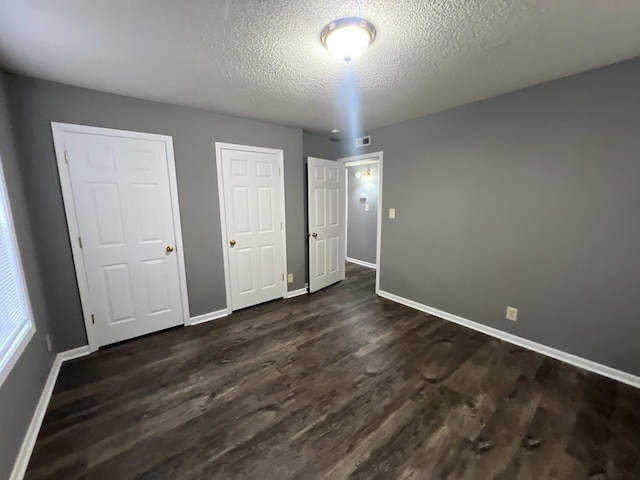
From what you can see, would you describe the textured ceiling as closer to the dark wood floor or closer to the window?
the window

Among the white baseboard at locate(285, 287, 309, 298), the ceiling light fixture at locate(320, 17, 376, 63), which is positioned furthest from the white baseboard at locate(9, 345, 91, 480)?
the ceiling light fixture at locate(320, 17, 376, 63)

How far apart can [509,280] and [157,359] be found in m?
3.35

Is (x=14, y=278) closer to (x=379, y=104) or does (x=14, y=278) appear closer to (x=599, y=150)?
(x=379, y=104)

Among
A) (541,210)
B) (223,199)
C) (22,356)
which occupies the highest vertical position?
(223,199)

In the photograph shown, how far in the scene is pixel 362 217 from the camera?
5.30 metres

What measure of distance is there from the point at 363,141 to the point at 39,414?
13.4 ft

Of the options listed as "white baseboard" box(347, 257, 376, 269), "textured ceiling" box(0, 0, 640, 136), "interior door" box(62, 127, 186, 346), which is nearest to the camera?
"textured ceiling" box(0, 0, 640, 136)

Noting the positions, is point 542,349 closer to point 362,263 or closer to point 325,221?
point 325,221

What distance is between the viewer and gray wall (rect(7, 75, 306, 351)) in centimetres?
200

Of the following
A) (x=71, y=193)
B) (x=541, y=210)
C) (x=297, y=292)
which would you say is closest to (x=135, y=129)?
(x=71, y=193)

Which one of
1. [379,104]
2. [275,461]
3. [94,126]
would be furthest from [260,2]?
[275,461]

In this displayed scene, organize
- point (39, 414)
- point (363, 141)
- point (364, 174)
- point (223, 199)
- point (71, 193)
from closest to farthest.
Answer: point (39, 414)
point (71, 193)
point (223, 199)
point (363, 141)
point (364, 174)

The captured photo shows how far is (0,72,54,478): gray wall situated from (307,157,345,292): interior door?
2.68 metres

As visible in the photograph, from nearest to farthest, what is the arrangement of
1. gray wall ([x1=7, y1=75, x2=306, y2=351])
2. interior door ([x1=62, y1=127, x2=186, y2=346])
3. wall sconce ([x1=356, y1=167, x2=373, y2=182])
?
1. gray wall ([x1=7, y1=75, x2=306, y2=351])
2. interior door ([x1=62, y1=127, x2=186, y2=346])
3. wall sconce ([x1=356, y1=167, x2=373, y2=182])
